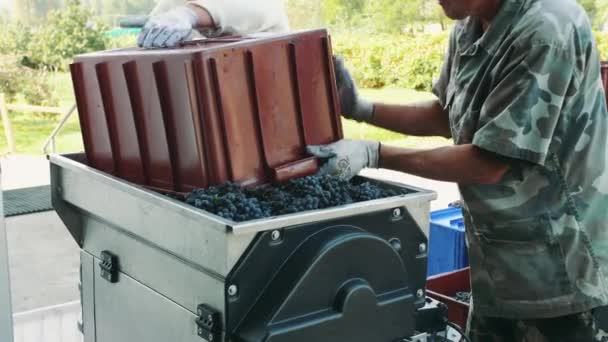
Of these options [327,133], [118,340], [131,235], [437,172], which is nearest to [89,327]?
[118,340]

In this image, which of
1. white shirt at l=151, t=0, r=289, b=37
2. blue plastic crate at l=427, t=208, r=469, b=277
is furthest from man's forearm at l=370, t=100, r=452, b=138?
blue plastic crate at l=427, t=208, r=469, b=277

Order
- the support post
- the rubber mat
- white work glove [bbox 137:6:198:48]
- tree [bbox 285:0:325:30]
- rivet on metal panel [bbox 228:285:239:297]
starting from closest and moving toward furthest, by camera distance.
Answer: rivet on metal panel [bbox 228:285:239:297] → white work glove [bbox 137:6:198:48] → the rubber mat → the support post → tree [bbox 285:0:325:30]

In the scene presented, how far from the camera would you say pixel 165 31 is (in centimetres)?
159

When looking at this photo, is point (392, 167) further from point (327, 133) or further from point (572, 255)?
point (572, 255)

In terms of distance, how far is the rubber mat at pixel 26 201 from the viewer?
5742 mm

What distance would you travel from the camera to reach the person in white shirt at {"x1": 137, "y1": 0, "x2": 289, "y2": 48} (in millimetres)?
1596

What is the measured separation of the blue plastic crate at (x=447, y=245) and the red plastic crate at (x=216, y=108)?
163 cm

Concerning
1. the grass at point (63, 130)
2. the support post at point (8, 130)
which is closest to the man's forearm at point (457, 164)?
the grass at point (63, 130)

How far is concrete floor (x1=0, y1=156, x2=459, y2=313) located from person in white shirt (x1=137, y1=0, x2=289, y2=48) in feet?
5.67

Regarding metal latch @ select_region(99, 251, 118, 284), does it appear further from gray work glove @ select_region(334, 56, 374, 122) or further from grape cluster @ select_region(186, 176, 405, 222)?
gray work glove @ select_region(334, 56, 374, 122)

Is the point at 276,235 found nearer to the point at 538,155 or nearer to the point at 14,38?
the point at 538,155

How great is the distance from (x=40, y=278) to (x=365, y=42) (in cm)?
687

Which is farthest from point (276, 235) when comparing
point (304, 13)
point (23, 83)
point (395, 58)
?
point (395, 58)

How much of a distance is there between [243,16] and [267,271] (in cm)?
99
